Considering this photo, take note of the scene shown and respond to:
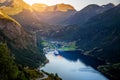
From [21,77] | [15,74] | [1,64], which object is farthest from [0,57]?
[21,77]

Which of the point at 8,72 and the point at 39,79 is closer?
the point at 8,72

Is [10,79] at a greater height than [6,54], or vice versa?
[6,54]

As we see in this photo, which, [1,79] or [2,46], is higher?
[2,46]

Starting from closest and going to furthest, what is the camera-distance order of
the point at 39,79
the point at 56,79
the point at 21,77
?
the point at 21,77
the point at 39,79
the point at 56,79

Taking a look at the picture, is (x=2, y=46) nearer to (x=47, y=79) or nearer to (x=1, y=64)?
(x=1, y=64)

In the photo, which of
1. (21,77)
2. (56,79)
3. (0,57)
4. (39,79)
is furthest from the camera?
(56,79)

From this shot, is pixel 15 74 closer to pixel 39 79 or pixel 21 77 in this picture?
pixel 21 77

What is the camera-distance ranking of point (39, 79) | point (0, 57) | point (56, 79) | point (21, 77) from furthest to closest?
1. point (56, 79)
2. point (39, 79)
3. point (21, 77)
4. point (0, 57)

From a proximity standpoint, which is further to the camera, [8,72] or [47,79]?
[47,79]

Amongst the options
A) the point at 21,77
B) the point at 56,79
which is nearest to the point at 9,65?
the point at 21,77
